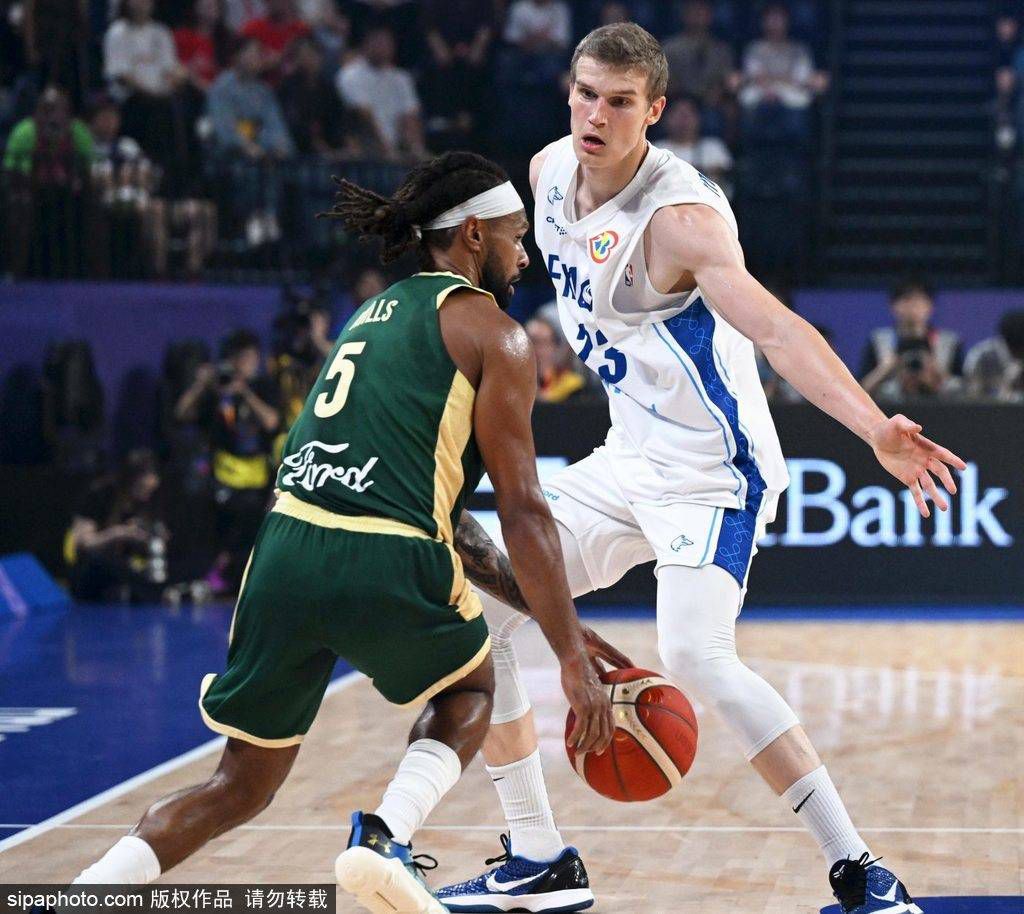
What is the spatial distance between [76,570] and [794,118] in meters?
6.70

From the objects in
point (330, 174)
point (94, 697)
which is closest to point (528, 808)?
point (94, 697)

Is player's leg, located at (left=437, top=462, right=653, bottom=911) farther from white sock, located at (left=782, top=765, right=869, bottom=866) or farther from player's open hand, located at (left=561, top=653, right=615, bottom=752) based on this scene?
player's open hand, located at (left=561, top=653, right=615, bottom=752)

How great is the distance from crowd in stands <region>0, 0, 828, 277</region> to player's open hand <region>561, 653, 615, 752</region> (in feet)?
31.3

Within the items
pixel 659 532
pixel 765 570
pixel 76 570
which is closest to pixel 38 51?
pixel 76 570

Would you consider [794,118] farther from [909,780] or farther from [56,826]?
[56,826]

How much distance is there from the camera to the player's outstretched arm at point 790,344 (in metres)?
3.88

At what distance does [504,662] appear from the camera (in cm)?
471

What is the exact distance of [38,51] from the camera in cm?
1374

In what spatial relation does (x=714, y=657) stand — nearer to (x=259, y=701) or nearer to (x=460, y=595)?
(x=460, y=595)

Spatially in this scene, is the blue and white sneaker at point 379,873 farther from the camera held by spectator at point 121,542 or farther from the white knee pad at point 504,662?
the camera held by spectator at point 121,542

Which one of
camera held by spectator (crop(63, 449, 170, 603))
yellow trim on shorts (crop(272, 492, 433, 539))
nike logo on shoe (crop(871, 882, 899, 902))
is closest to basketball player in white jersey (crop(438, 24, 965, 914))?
nike logo on shoe (crop(871, 882, 899, 902))

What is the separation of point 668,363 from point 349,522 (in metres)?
1.23

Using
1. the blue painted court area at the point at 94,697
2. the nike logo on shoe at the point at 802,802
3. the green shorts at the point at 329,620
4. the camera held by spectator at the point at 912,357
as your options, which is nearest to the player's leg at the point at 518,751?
the nike logo on shoe at the point at 802,802

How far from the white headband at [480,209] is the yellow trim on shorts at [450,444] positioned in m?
0.43
